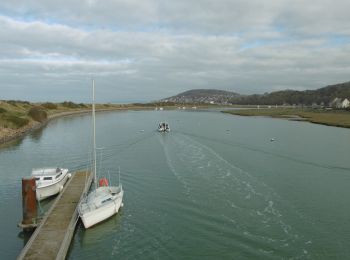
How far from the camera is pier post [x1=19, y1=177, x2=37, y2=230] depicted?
20.7 m

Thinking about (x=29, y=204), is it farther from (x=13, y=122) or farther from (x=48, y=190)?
(x=13, y=122)

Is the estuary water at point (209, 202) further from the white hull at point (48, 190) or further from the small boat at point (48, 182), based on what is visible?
the small boat at point (48, 182)

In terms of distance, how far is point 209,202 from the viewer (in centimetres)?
2580

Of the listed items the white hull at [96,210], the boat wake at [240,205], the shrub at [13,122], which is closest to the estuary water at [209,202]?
the boat wake at [240,205]

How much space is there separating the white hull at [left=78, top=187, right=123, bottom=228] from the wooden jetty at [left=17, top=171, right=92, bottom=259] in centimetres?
51

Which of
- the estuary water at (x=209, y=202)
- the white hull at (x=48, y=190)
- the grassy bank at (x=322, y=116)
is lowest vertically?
the estuary water at (x=209, y=202)

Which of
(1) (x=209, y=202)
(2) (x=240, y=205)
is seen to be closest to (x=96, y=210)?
(1) (x=209, y=202)

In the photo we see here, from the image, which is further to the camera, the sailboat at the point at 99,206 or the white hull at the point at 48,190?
the white hull at the point at 48,190

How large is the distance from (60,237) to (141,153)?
91.1 ft

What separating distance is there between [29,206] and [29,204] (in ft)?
0.34

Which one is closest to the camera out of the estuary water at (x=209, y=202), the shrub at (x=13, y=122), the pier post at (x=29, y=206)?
the estuary water at (x=209, y=202)

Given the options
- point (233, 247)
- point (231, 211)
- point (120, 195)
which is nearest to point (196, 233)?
point (233, 247)

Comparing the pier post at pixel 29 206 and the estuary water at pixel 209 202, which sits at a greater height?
the pier post at pixel 29 206

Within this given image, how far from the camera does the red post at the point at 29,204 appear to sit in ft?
68.1
